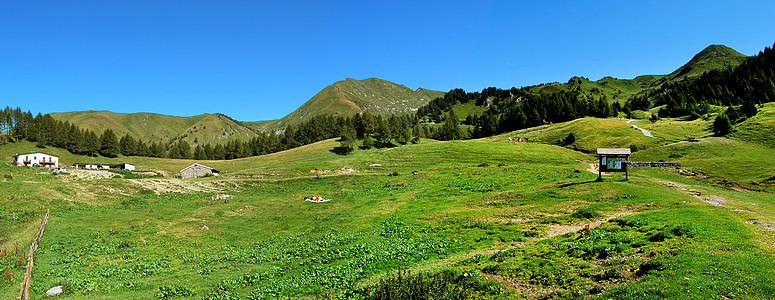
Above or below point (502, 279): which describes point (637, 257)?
above

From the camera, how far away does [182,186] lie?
208 ft

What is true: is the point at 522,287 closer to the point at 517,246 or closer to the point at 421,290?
the point at 421,290

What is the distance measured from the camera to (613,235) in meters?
19.4

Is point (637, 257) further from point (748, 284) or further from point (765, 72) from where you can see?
point (765, 72)

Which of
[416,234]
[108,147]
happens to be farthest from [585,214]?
[108,147]

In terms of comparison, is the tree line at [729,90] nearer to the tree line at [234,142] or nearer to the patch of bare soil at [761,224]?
the tree line at [234,142]

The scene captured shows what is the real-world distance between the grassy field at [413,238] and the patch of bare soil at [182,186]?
491mm

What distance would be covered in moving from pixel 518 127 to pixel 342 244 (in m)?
A: 147

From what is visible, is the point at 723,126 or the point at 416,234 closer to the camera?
the point at 416,234

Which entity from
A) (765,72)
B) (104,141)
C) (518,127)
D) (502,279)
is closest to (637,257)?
(502,279)

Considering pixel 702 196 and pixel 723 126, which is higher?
pixel 723 126

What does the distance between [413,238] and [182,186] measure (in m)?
55.4

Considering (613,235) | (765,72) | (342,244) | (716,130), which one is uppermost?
(765,72)

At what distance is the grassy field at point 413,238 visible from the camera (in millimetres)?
13797
